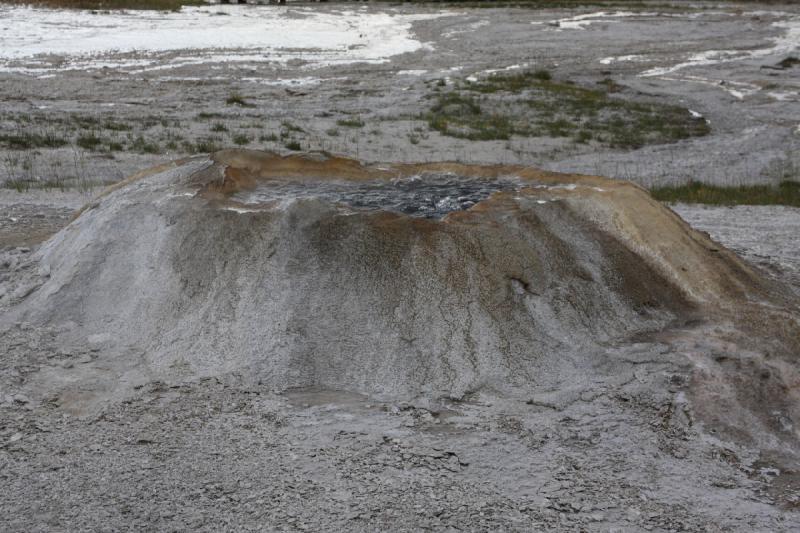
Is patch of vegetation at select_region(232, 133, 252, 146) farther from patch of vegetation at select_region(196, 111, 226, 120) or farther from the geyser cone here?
the geyser cone

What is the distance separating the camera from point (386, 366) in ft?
14.0

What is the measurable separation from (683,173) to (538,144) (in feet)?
7.93

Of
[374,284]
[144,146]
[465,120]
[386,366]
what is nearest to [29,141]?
[144,146]

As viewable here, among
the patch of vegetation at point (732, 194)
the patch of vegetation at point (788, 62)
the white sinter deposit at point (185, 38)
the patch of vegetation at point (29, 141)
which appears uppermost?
the white sinter deposit at point (185, 38)

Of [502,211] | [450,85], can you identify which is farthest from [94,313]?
[450,85]

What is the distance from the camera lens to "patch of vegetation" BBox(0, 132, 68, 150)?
34.6ft

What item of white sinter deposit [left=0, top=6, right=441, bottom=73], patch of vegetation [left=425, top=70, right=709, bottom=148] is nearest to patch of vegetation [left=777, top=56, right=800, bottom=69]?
patch of vegetation [left=425, top=70, right=709, bottom=148]

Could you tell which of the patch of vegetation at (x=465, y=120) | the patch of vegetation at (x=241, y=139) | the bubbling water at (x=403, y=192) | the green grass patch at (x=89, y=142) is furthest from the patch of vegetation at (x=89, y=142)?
the bubbling water at (x=403, y=192)

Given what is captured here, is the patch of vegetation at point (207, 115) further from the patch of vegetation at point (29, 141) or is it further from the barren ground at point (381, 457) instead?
the barren ground at point (381, 457)

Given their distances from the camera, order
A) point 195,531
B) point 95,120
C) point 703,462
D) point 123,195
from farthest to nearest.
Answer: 1. point 95,120
2. point 123,195
3. point 703,462
4. point 195,531

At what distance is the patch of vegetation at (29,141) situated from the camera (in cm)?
1054

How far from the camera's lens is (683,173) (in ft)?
37.3

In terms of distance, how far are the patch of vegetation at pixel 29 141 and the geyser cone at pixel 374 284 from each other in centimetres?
589

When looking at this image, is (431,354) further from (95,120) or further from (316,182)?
(95,120)
